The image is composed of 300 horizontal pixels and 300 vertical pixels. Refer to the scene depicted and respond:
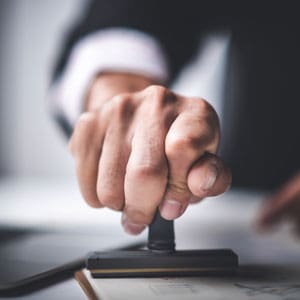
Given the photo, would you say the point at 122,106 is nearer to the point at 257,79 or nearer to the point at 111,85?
the point at 111,85

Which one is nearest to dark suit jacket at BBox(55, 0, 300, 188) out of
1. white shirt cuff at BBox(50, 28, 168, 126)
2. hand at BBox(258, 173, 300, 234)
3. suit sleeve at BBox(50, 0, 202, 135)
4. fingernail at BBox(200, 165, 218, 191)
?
suit sleeve at BBox(50, 0, 202, 135)

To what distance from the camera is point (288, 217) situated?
3.00ft

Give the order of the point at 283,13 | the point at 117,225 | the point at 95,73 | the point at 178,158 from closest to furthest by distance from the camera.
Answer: the point at 178,158 < the point at 117,225 < the point at 95,73 < the point at 283,13

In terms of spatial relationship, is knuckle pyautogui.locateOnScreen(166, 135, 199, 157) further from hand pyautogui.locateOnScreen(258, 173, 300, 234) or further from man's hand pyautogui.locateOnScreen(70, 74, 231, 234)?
hand pyautogui.locateOnScreen(258, 173, 300, 234)

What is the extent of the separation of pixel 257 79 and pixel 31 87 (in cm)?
185

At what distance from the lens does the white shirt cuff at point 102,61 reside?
42.0 inches

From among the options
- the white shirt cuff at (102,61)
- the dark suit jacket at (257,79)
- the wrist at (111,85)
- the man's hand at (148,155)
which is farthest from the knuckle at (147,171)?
the dark suit jacket at (257,79)

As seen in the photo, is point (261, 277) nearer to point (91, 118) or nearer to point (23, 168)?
point (91, 118)

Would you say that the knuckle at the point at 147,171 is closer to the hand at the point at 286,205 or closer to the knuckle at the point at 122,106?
the knuckle at the point at 122,106

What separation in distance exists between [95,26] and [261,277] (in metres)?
0.84

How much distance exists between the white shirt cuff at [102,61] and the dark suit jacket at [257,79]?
0.13 meters

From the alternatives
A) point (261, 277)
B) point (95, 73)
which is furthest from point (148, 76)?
point (261, 277)

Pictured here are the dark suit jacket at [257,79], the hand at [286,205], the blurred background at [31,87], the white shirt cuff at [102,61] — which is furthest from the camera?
the blurred background at [31,87]

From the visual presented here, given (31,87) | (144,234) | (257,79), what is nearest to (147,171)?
(144,234)
